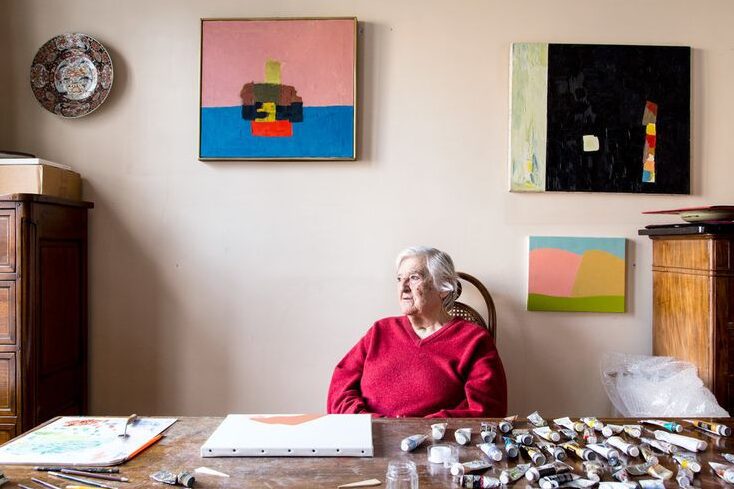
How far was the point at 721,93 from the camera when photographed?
2.52m

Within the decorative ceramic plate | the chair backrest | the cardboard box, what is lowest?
the chair backrest

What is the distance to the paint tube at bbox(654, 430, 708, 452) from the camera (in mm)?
1246

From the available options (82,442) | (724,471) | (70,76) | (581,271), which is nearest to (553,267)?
(581,271)

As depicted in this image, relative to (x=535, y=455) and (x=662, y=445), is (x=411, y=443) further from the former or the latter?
(x=662, y=445)

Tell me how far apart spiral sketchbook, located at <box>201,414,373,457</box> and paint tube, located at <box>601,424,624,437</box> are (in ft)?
1.86

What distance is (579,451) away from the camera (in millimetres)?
1214

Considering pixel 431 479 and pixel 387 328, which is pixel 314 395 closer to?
pixel 387 328

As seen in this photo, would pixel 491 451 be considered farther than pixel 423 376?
No

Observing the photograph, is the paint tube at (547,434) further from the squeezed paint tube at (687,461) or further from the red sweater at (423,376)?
the red sweater at (423,376)

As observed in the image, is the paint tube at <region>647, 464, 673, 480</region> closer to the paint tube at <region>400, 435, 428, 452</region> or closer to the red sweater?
the paint tube at <region>400, 435, 428, 452</region>

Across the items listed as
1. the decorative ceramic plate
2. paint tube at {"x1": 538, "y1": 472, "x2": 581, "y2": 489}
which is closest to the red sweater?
paint tube at {"x1": 538, "y1": 472, "x2": 581, "y2": 489}

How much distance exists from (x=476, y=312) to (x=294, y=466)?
142cm

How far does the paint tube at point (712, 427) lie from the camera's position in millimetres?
1333

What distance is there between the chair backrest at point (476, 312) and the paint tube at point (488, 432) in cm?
99
